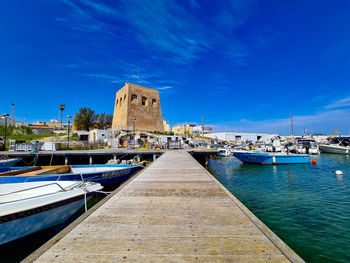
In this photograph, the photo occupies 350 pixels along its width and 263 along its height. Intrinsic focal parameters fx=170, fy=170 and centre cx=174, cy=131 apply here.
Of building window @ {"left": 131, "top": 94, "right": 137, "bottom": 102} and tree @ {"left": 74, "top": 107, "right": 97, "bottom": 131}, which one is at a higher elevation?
building window @ {"left": 131, "top": 94, "right": 137, "bottom": 102}

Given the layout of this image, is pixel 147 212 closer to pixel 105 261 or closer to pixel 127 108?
pixel 105 261

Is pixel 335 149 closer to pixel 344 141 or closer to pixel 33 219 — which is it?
pixel 344 141

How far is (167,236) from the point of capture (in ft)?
8.41

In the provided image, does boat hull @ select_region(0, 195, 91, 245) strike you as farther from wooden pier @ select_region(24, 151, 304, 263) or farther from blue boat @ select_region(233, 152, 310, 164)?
blue boat @ select_region(233, 152, 310, 164)

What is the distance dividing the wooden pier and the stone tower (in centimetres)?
3959

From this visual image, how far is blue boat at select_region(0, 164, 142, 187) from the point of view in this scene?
8064 mm

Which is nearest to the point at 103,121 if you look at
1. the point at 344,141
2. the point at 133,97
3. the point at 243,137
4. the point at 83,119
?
the point at 83,119

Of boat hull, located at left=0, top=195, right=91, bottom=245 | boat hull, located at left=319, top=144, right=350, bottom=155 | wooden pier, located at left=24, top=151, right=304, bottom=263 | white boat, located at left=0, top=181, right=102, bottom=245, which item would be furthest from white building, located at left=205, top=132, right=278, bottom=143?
wooden pier, located at left=24, top=151, right=304, bottom=263

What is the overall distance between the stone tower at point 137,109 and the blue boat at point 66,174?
103 ft

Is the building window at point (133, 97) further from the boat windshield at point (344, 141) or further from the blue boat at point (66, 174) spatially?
the boat windshield at point (344, 141)

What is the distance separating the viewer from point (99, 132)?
129 feet

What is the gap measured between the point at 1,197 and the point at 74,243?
463 cm

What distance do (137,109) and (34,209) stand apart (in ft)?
139

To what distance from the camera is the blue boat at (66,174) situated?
806 centimetres
